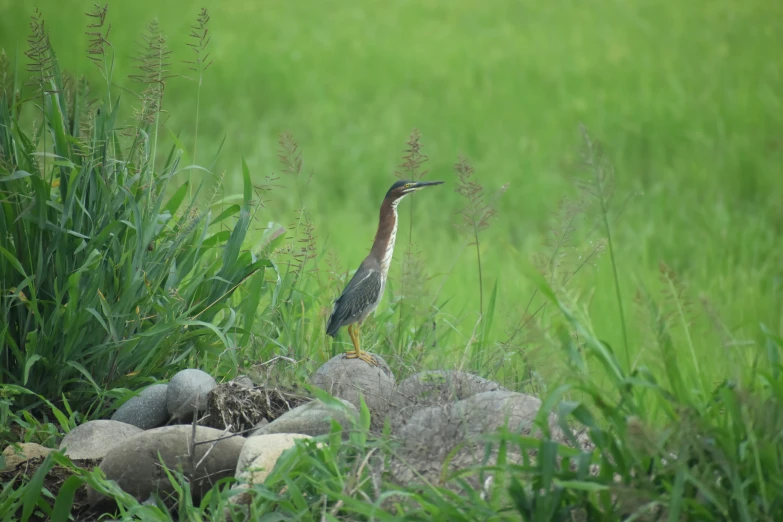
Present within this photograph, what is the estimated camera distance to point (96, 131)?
134 inches

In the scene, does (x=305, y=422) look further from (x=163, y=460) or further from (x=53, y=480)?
(x=53, y=480)

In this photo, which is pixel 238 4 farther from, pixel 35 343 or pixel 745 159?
pixel 35 343

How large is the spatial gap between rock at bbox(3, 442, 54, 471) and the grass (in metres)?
0.15

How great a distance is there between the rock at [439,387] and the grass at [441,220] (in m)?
0.10

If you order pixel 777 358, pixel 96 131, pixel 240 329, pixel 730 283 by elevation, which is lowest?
pixel 730 283

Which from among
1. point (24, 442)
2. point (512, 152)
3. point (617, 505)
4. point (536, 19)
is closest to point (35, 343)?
point (24, 442)

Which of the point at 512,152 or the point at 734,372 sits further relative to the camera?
the point at 512,152

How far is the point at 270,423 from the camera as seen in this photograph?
291 cm

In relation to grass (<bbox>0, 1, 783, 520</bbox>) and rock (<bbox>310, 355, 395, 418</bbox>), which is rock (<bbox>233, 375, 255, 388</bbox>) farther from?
rock (<bbox>310, 355, 395, 418</bbox>)

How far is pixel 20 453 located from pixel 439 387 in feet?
4.42

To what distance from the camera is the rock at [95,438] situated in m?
2.98

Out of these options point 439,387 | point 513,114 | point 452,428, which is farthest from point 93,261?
point 513,114

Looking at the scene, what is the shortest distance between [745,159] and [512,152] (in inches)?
85.9

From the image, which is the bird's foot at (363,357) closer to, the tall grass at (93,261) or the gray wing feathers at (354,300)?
the gray wing feathers at (354,300)
